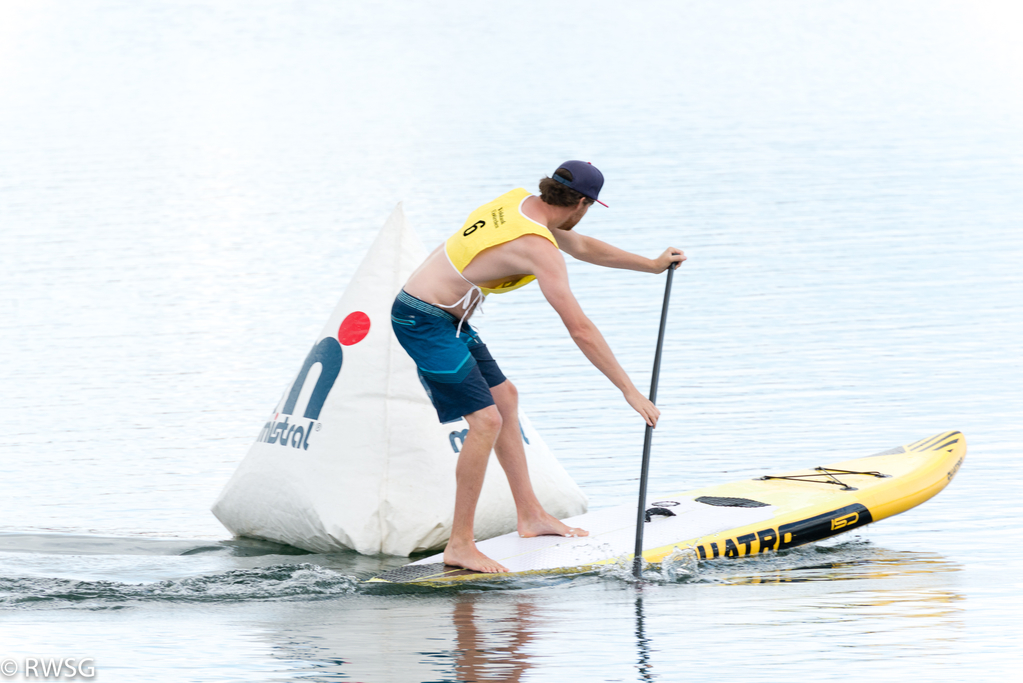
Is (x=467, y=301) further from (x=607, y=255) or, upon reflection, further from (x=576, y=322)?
(x=607, y=255)

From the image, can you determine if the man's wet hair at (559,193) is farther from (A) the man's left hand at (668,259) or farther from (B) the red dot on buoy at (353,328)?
(B) the red dot on buoy at (353,328)

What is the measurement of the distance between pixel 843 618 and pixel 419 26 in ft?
184

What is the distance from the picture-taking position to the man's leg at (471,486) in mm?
6027

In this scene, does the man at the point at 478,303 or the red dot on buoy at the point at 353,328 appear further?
the red dot on buoy at the point at 353,328

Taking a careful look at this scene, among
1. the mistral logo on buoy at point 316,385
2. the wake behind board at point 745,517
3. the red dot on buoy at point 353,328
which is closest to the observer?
the wake behind board at point 745,517

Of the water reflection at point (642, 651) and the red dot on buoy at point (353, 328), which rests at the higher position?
the red dot on buoy at point (353, 328)

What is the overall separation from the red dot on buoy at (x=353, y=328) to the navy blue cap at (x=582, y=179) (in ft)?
5.05

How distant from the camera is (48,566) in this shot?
6.33 metres

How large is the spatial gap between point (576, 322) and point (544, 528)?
121 centimetres

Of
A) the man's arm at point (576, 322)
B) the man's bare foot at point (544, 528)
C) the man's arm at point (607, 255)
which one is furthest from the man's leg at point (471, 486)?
the man's arm at point (607, 255)

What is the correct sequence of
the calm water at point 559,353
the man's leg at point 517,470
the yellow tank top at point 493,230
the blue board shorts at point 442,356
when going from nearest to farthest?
the calm water at point 559,353, the yellow tank top at point 493,230, the blue board shorts at point 442,356, the man's leg at point 517,470

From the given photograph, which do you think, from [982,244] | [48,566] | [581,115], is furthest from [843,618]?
[581,115]

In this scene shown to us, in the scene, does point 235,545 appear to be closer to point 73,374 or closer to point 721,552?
point 721,552

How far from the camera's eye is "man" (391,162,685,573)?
5816 mm
